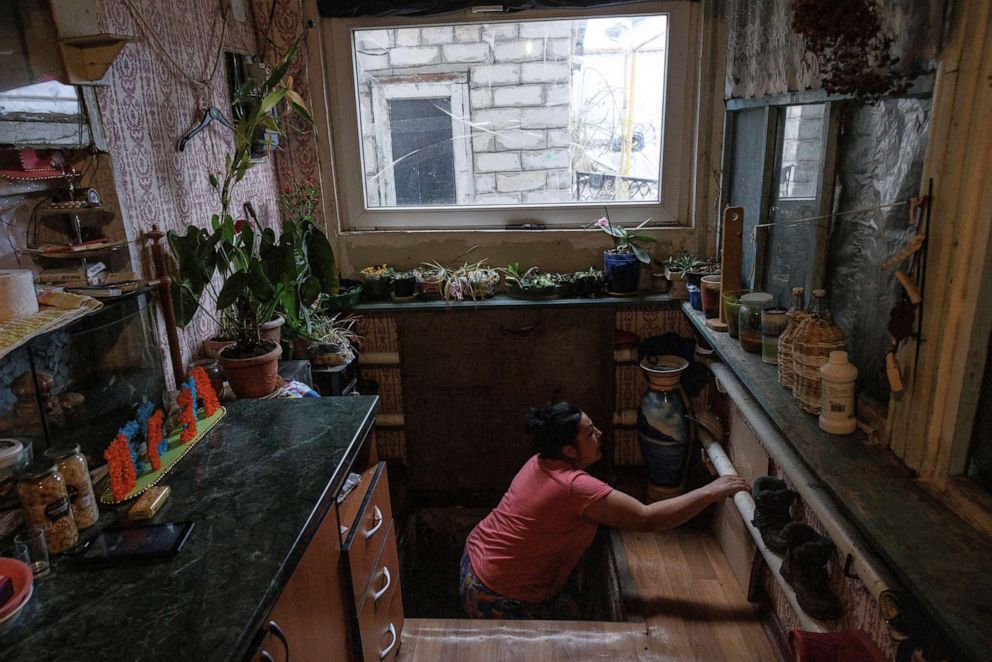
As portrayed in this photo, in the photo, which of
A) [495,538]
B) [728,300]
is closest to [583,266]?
[728,300]

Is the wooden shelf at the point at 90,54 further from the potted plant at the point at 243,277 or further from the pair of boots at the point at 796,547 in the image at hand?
the pair of boots at the point at 796,547

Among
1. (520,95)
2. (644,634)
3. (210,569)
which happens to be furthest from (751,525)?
(520,95)

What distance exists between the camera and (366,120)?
3225mm

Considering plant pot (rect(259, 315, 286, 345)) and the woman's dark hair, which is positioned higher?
plant pot (rect(259, 315, 286, 345))

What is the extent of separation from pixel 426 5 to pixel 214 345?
176 cm

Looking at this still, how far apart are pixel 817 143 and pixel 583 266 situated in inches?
55.5

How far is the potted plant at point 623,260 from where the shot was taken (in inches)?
117

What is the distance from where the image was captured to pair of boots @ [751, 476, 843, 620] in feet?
5.53

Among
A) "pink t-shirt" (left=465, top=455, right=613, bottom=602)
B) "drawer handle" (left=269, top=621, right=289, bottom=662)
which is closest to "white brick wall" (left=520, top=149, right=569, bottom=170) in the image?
"pink t-shirt" (left=465, top=455, right=613, bottom=602)

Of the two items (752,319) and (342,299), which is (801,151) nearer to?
(752,319)

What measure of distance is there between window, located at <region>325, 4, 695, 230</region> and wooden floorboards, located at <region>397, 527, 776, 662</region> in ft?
5.62

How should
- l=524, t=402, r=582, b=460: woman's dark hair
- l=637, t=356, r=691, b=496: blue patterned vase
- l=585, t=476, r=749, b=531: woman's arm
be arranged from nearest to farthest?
l=585, t=476, r=749, b=531: woman's arm
l=524, t=402, r=582, b=460: woman's dark hair
l=637, t=356, r=691, b=496: blue patterned vase

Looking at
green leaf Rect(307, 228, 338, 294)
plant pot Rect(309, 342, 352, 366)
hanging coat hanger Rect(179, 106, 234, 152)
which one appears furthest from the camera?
plant pot Rect(309, 342, 352, 366)

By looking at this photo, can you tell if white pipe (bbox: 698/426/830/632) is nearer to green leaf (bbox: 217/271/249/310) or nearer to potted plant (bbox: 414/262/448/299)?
potted plant (bbox: 414/262/448/299)
